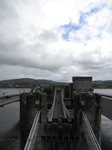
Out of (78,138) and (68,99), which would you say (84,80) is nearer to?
(68,99)

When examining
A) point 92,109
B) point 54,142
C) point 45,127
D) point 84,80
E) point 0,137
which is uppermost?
point 84,80

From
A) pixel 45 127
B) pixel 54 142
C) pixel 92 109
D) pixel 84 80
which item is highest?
pixel 84 80

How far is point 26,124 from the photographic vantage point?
11.0 metres

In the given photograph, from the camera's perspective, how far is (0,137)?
21000mm

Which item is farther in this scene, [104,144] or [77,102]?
[104,144]

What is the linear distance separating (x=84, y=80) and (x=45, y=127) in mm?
22659

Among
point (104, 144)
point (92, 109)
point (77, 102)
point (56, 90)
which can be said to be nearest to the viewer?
point (92, 109)

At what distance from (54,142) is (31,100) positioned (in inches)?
136

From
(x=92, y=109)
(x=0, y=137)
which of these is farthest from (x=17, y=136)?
(x=92, y=109)

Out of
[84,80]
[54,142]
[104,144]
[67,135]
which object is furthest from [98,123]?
[84,80]

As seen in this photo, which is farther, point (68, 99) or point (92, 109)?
point (68, 99)

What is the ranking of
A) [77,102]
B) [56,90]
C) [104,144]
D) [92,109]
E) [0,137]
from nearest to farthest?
[92,109] < [77,102] < [104,144] < [0,137] < [56,90]

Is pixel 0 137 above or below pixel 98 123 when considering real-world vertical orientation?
below

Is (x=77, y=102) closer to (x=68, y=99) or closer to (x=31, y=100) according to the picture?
(x=31, y=100)
